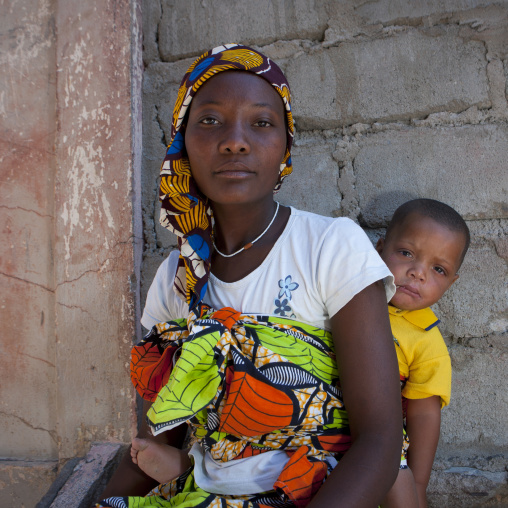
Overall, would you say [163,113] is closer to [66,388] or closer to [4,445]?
[66,388]

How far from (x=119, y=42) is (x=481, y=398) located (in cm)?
198

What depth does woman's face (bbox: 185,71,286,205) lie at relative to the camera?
141 cm

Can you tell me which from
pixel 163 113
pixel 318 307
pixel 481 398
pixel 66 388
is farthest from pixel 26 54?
pixel 481 398

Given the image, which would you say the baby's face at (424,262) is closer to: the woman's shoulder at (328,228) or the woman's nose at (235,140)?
the woman's shoulder at (328,228)

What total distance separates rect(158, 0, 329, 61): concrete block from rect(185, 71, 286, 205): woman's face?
2.30ft

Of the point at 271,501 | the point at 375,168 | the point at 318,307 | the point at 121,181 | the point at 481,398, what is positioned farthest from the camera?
the point at 121,181

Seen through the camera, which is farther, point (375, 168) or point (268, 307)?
point (375, 168)

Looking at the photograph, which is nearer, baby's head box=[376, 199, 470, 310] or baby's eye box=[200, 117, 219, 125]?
baby's eye box=[200, 117, 219, 125]

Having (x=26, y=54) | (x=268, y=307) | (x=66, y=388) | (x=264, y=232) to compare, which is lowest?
(x=66, y=388)

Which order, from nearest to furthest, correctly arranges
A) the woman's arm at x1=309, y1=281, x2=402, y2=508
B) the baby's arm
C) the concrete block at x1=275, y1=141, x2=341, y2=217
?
the woman's arm at x1=309, y1=281, x2=402, y2=508, the baby's arm, the concrete block at x1=275, y1=141, x2=341, y2=217

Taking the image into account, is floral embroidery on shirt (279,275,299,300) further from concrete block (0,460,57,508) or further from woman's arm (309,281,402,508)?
concrete block (0,460,57,508)

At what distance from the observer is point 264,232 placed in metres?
1.56

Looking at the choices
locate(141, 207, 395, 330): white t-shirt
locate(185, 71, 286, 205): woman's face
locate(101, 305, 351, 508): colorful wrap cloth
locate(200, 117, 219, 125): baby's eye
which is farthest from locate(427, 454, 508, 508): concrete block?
locate(200, 117, 219, 125): baby's eye

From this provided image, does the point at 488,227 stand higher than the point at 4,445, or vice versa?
Answer: the point at 488,227
